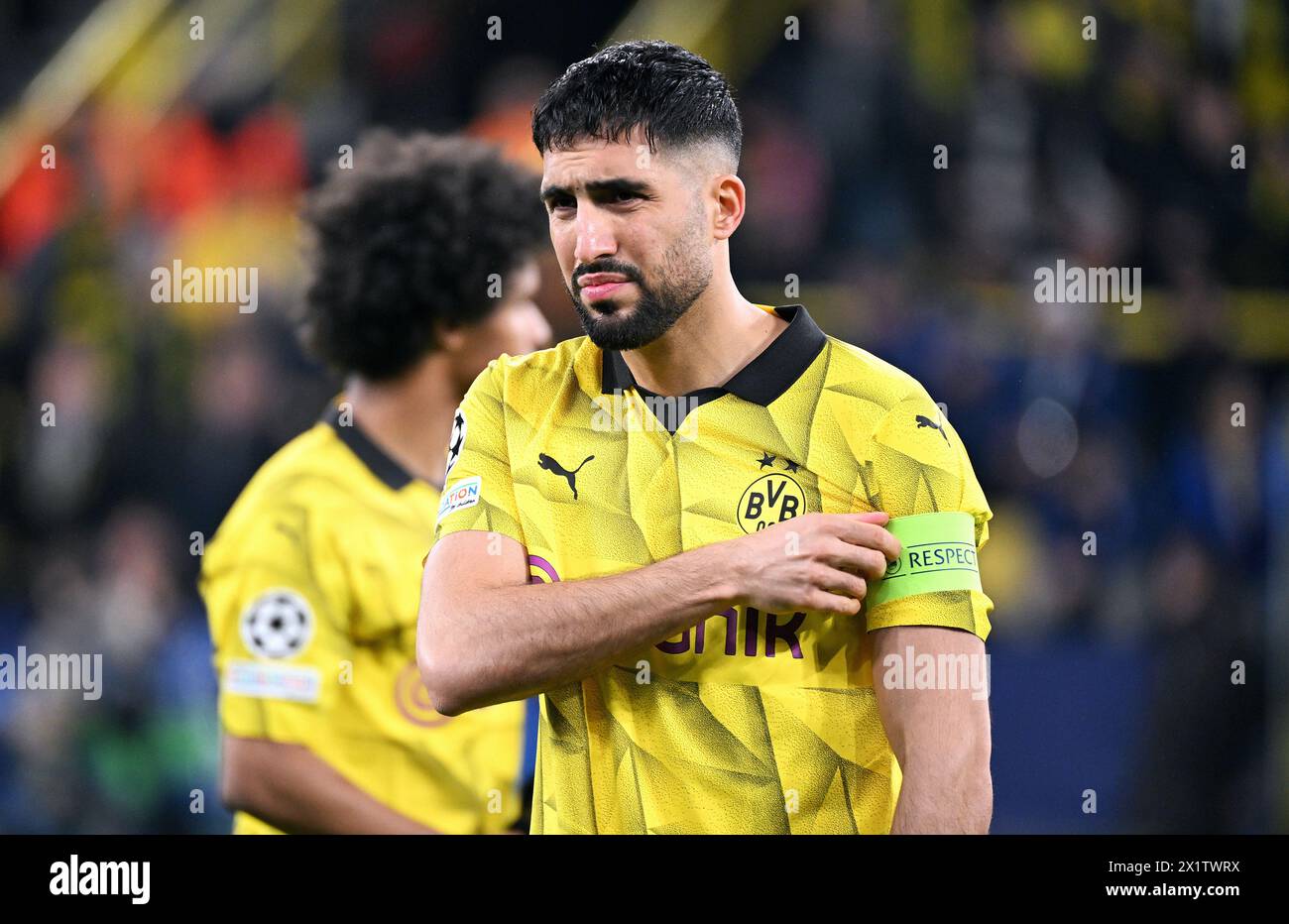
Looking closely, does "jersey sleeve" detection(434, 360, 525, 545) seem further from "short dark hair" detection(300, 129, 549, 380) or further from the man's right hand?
"short dark hair" detection(300, 129, 549, 380)

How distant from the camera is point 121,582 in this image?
620 centimetres

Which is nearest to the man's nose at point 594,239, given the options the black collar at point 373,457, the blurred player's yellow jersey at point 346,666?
the blurred player's yellow jersey at point 346,666

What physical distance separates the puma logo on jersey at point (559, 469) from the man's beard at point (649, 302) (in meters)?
0.24

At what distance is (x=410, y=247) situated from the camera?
4.97 m

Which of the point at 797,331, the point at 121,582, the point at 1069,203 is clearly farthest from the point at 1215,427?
the point at 121,582

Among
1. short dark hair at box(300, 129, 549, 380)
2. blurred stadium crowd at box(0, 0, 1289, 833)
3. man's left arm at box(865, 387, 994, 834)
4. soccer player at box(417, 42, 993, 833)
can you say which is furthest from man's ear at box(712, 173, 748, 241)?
blurred stadium crowd at box(0, 0, 1289, 833)

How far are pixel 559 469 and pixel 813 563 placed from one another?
0.54m

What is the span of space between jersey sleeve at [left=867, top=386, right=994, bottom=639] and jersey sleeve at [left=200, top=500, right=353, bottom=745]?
2.11 meters

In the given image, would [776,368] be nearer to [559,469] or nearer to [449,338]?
[559,469]

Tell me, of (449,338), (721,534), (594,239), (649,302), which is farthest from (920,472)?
(449,338)

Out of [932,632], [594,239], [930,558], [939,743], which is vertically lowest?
[939,743]

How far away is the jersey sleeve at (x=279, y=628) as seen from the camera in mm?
4180

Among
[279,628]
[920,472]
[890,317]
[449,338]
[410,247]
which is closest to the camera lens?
[920,472]
